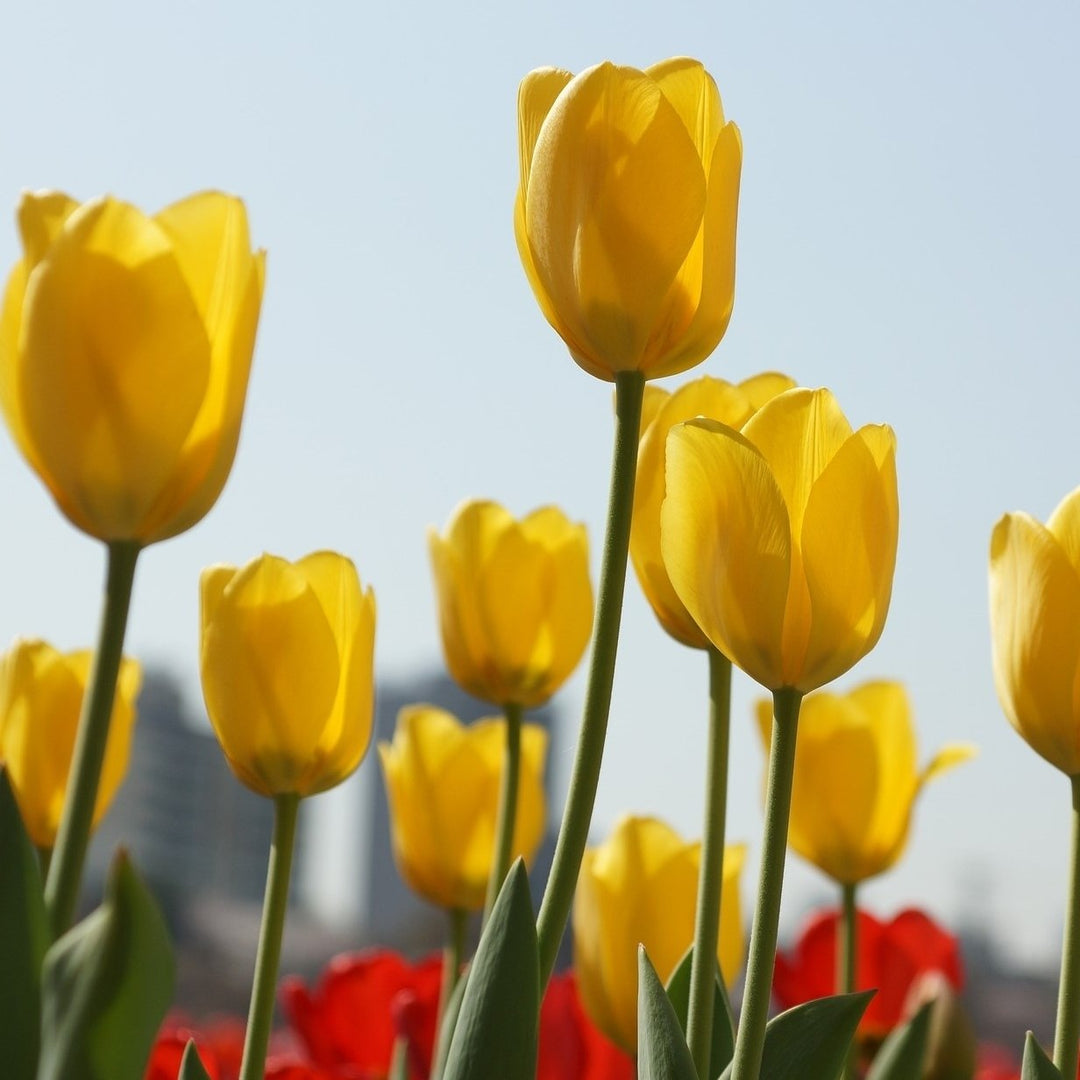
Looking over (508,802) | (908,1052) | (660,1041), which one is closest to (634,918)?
(508,802)

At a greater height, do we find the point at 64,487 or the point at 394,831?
the point at 64,487

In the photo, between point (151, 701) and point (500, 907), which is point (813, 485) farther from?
point (151, 701)

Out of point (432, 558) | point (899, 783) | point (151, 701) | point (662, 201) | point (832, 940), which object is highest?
point (662, 201)

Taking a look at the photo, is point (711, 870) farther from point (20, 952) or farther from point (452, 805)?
point (452, 805)

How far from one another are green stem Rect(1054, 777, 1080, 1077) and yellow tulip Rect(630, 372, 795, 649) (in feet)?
0.50

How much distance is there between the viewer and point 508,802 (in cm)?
74

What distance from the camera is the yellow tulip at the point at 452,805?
950mm

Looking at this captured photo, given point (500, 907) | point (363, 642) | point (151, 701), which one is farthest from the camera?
point (151, 701)

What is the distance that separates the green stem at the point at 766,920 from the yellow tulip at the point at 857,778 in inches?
16.5

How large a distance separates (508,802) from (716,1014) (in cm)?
Result: 15

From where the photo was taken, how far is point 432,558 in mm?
896

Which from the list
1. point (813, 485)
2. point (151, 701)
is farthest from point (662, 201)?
point (151, 701)

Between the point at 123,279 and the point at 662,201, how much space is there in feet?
0.54

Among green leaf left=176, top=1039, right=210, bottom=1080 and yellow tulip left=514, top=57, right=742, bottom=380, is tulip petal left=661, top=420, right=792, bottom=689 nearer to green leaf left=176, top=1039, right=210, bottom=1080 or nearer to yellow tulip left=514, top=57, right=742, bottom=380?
yellow tulip left=514, top=57, right=742, bottom=380
